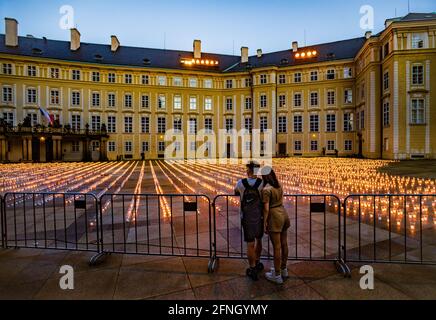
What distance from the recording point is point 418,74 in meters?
29.5

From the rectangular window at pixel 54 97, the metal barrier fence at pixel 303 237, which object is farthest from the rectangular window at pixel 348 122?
the rectangular window at pixel 54 97

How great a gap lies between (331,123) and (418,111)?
47.1 ft

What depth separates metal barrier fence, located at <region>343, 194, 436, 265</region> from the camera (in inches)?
174

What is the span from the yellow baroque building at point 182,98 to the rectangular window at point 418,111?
242 cm

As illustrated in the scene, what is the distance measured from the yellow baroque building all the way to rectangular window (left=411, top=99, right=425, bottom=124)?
2423 millimetres

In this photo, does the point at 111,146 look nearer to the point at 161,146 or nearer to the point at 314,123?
the point at 161,146

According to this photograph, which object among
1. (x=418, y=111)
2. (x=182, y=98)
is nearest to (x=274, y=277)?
(x=418, y=111)

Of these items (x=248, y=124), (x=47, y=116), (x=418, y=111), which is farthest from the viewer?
(x=248, y=124)

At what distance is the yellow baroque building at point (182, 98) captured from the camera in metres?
35.4

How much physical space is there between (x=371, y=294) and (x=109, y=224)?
19.0 feet

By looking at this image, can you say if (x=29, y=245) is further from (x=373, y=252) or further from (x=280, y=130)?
(x=280, y=130)

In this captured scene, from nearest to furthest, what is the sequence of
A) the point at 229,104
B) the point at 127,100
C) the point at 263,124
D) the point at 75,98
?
the point at 75,98
the point at 127,100
the point at 263,124
the point at 229,104

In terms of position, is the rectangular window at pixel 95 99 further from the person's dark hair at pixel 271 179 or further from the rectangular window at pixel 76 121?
the person's dark hair at pixel 271 179
